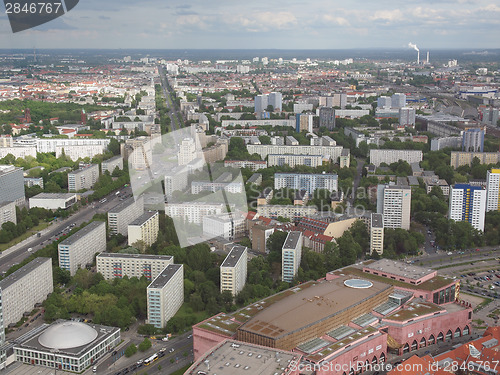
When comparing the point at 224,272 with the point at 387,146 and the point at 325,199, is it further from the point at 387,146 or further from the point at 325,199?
the point at 387,146

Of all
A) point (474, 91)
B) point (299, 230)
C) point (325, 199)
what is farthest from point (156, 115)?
point (474, 91)

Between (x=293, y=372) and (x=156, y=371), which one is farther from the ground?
(x=293, y=372)

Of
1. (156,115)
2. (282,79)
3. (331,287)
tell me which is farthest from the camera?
(282,79)

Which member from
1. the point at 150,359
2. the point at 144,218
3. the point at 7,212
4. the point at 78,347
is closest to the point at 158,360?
the point at 150,359

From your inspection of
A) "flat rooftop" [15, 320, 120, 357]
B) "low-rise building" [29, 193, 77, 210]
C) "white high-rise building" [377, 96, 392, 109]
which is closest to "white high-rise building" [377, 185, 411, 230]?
"flat rooftop" [15, 320, 120, 357]

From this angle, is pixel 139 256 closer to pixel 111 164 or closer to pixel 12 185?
pixel 12 185

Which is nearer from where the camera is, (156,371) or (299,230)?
(156,371)

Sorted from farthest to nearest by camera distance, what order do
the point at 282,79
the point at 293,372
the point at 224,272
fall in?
the point at 282,79
the point at 224,272
the point at 293,372
